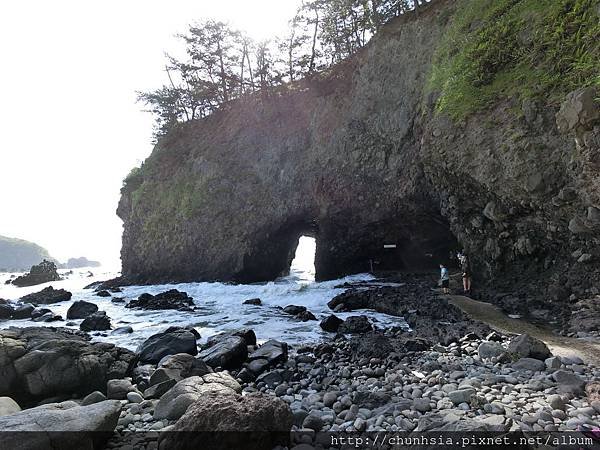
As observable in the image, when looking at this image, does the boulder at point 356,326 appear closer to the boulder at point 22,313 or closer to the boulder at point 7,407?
the boulder at point 7,407

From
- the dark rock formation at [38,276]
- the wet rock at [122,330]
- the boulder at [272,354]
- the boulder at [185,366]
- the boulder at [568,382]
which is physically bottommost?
the wet rock at [122,330]

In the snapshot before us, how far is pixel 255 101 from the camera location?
3253 cm

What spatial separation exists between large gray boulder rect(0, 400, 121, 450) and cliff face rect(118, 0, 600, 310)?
480 inches

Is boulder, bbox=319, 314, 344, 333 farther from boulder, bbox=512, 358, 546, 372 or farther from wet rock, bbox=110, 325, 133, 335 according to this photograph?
wet rock, bbox=110, 325, 133, 335

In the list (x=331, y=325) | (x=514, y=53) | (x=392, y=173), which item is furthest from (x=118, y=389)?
(x=392, y=173)

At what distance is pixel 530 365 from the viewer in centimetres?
683

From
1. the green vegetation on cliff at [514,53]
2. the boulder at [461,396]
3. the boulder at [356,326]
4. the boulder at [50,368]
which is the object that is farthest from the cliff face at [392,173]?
the boulder at [50,368]

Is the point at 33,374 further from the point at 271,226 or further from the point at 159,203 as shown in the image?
the point at 159,203

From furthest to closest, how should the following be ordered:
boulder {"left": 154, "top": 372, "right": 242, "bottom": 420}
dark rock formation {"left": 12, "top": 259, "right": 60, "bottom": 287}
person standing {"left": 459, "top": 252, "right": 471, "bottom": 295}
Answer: dark rock formation {"left": 12, "top": 259, "right": 60, "bottom": 287}, person standing {"left": 459, "top": 252, "right": 471, "bottom": 295}, boulder {"left": 154, "top": 372, "right": 242, "bottom": 420}

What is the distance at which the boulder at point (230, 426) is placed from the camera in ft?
15.5

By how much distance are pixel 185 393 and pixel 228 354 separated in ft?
9.45

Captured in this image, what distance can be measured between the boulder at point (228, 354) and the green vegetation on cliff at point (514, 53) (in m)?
11.4

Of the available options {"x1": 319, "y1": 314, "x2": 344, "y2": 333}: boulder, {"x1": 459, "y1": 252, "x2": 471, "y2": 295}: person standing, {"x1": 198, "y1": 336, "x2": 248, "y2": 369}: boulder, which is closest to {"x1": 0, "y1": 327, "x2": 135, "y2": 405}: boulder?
{"x1": 198, "y1": 336, "x2": 248, "y2": 369}: boulder

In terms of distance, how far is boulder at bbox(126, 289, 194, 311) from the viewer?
2058 cm
